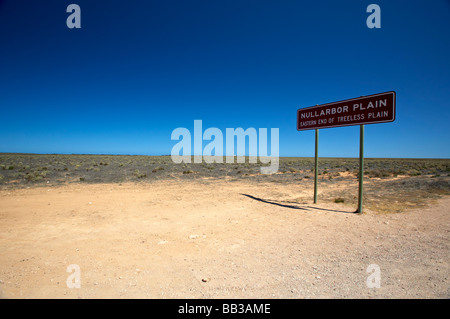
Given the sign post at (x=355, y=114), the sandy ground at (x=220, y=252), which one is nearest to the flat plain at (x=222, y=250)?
the sandy ground at (x=220, y=252)

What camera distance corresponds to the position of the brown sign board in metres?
6.57

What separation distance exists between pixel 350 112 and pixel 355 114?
200mm

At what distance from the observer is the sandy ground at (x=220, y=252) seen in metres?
2.86

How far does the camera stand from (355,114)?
24.4 feet

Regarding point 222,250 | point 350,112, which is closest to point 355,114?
point 350,112

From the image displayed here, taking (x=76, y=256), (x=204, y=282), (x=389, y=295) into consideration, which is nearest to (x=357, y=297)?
(x=389, y=295)

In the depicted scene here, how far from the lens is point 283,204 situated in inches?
323

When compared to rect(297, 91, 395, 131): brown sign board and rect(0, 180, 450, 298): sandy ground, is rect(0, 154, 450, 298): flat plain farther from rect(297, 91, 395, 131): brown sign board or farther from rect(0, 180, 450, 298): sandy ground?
rect(297, 91, 395, 131): brown sign board

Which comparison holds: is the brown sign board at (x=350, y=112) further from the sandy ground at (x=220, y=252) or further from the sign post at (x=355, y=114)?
the sandy ground at (x=220, y=252)

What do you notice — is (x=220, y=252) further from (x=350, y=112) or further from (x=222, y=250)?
(x=350, y=112)

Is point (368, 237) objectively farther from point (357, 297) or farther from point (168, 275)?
point (168, 275)

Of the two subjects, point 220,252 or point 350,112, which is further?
point 350,112

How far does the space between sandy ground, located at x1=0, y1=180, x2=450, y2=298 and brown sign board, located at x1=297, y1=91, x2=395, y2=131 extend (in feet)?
10.0

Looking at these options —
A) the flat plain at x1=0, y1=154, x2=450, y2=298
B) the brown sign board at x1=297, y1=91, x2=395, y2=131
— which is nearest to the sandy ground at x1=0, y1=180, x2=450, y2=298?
the flat plain at x1=0, y1=154, x2=450, y2=298
